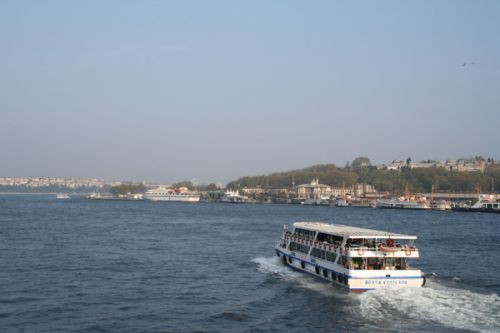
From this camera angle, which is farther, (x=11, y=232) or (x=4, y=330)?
(x=11, y=232)

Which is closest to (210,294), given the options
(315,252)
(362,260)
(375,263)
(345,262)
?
(345,262)

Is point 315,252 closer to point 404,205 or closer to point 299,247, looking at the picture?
point 299,247

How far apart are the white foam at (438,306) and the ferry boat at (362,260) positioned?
68 cm

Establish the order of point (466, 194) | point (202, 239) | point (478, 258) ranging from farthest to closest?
point (466, 194) → point (202, 239) → point (478, 258)

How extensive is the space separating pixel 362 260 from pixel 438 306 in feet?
17.8

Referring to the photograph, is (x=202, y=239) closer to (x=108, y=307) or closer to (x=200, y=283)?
(x=200, y=283)

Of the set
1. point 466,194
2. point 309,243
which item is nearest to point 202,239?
point 309,243

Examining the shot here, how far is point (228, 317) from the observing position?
1110 inches

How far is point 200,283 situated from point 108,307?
25.7ft

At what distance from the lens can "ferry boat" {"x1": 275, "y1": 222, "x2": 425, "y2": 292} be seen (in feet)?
106

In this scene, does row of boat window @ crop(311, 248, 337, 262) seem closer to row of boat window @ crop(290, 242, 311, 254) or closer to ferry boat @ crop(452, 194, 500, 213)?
row of boat window @ crop(290, 242, 311, 254)

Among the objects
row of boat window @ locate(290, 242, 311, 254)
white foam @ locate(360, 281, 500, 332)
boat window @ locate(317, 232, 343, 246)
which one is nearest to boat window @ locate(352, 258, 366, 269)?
white foam @ locate(360, 281, 500, 332)

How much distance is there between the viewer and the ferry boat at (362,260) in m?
32.4

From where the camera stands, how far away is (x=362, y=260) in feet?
110
